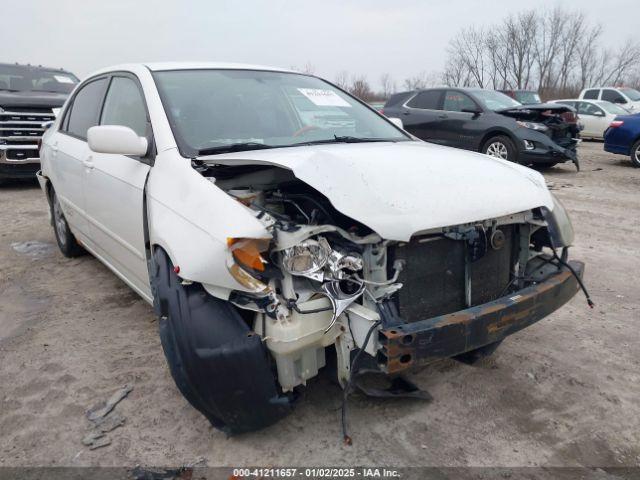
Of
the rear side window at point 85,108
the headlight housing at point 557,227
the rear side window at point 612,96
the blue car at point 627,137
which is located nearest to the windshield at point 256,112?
the rear side window at point 85,108

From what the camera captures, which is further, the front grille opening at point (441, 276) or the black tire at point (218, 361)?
the front grille opening at point (441, 276)

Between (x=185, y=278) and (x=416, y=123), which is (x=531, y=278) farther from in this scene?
(x=416, y=123)

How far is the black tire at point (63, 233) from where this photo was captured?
4.72 meters

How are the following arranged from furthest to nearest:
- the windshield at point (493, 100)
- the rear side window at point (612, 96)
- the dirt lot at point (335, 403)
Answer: the rear side window at point (612, 96), the windshield at point (493, 100), the dirt lot at point (335, 403)

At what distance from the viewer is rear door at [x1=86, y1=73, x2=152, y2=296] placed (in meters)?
2.87

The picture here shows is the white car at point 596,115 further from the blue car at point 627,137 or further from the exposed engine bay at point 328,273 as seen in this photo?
the exposed engine bay at point 328,273

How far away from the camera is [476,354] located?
2846 mm

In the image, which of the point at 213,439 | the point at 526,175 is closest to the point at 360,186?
the point at 526,175

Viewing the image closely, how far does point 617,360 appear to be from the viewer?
118 inches

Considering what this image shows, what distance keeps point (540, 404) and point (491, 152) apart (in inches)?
292

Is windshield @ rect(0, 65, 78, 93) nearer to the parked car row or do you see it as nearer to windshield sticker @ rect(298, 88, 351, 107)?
the parked car row

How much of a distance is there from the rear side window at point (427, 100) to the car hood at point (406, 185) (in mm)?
8011

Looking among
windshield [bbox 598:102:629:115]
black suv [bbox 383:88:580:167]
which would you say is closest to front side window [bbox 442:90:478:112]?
black suv [bbox 383:88:580:167]

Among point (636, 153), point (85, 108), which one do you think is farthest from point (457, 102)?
point (85, 108)
